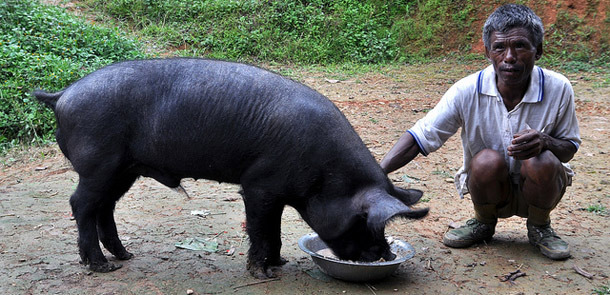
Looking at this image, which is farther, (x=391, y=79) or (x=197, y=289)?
(x=391, y=79)

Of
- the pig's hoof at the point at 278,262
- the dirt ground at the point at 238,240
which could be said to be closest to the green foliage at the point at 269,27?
the dirt ground at the point at 238,240

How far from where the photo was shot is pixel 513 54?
411cm

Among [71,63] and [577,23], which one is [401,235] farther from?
[577,23]

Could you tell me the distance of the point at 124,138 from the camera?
4156 millimetres

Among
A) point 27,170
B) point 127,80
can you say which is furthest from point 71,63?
point 127,80

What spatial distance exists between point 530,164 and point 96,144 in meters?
3.00

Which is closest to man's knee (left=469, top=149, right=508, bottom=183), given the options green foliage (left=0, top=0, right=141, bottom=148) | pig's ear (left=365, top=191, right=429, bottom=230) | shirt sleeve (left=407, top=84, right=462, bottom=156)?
shirt sleeve (left=407, top=84, right=462, bottom=156)

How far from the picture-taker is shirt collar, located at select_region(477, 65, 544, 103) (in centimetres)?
424

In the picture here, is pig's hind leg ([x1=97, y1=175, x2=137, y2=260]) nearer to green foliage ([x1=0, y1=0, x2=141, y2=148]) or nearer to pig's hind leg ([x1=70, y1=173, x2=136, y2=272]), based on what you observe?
pig's hind leg ([x1=70, y1=173, x2=136, y2=272])

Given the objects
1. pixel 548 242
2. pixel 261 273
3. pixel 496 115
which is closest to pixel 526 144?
pixel 496 115

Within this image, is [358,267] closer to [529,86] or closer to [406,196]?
[406,196]

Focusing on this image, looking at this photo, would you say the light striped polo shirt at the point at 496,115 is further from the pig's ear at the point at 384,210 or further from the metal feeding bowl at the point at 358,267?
the metal feeding bowl at the point at 358,267

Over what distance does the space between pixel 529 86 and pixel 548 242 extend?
1.18 meters

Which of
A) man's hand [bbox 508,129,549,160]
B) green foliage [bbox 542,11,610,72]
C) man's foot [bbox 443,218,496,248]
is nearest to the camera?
man's hand [bbox 508,129,549,160]
